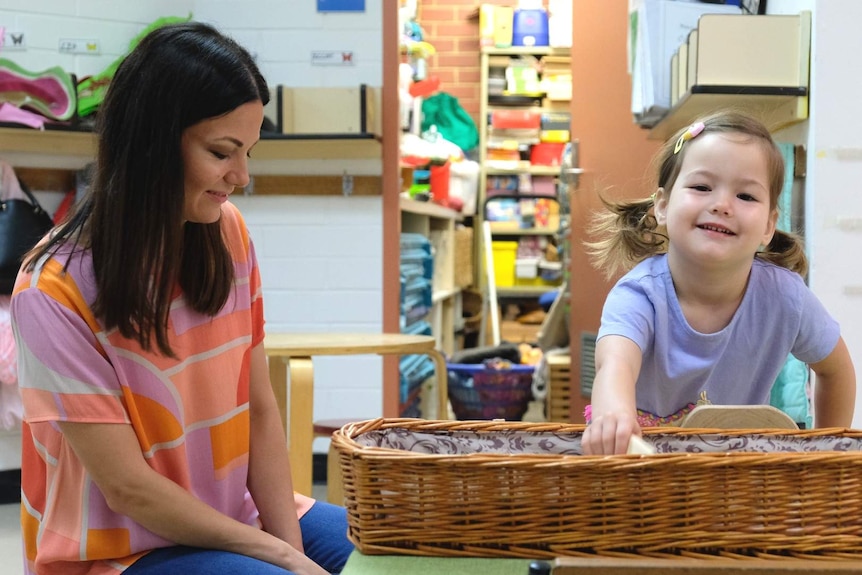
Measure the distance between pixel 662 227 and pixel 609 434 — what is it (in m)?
0.71

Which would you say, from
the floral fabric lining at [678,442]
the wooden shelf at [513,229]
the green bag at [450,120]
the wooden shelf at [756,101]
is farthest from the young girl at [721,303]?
the wooden shelf at [513,229]

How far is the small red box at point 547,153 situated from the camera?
21.0ft

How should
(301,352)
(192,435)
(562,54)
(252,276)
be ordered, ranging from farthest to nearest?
(562,54) < (301,352) < (252,276) < (192,435)

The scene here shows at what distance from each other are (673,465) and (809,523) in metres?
0.13

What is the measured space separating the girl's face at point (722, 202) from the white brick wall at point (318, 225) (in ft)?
7.36

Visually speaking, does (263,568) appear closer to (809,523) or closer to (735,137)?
(809,523)

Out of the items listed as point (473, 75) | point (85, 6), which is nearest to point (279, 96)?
point (85, 6)

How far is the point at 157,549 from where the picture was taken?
3.69ft

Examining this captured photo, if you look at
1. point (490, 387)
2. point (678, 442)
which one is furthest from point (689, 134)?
point (490, 387)

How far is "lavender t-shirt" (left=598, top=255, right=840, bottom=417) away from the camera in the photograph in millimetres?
1267

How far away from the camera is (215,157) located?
1.14 meters

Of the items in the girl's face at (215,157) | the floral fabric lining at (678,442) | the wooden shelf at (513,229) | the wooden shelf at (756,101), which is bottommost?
the wooden shelf at (513,229)

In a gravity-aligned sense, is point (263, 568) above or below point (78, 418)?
below

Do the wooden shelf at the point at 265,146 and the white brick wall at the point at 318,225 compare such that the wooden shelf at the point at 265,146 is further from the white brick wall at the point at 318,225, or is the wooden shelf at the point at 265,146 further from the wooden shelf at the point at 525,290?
the wooden shelf at the point at 525,290
